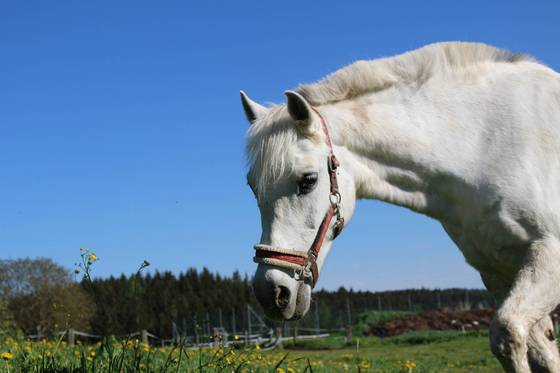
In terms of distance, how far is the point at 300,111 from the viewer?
13.1 ft

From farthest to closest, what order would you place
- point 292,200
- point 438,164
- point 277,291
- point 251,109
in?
point 251,109 → point 438,164 → point 292,200 → point 277,291

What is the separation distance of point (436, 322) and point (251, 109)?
3073 cm

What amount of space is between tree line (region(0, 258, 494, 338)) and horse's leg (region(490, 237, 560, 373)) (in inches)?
1094

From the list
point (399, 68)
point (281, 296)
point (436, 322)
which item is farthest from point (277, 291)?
point (436, 322)

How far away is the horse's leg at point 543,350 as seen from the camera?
3.99 m

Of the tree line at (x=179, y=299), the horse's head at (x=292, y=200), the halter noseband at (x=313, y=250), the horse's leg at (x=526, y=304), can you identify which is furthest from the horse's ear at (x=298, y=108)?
the tree line at (x=179, y=299)

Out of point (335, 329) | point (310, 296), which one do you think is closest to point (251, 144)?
point (310, 296)

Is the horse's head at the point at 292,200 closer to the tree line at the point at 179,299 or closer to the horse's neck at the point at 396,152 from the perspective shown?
the horse's neck at the point at 396,152

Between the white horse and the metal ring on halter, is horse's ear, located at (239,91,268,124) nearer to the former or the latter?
the white horse

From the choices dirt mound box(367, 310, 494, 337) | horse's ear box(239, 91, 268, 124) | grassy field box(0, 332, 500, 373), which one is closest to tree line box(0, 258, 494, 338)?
dirt mound box(367, 310, 494, 337)

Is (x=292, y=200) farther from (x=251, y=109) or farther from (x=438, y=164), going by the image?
(x=438, y=164)

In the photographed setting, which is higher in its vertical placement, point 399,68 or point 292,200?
point 399,68

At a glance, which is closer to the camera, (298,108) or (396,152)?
(298,108)

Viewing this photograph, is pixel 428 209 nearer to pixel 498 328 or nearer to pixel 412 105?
pixel 412 105
